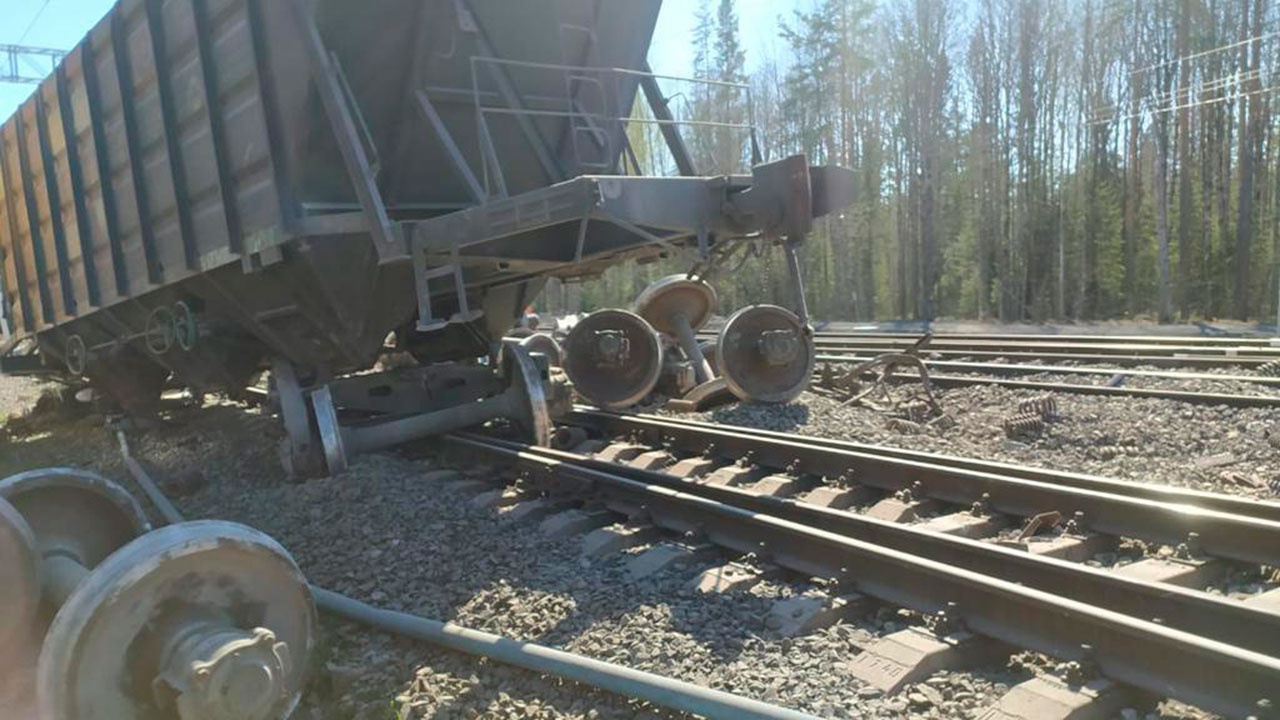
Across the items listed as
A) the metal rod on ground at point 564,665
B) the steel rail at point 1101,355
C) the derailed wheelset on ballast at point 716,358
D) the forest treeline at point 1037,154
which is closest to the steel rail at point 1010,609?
the metal rod on ground at point 564,665

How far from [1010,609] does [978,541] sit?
583 mm

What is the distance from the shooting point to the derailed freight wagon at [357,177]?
5.63 meters

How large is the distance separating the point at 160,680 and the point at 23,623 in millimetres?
854

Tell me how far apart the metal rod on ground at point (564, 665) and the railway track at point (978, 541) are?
24.8 inches

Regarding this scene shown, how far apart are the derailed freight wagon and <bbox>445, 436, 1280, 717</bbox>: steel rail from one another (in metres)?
1.95

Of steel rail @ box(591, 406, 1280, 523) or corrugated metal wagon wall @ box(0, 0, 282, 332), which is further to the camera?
corrugated metal wagon wall @ box(0, 0, 282, 332)

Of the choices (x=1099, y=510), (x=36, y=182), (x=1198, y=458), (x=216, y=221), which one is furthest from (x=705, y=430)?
(x=36, y=182)

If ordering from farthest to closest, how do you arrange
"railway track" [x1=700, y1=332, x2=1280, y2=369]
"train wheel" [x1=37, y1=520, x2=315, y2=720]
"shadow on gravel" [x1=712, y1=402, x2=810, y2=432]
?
"railway track" [x1=700, y1=332, x2=1280, y2=369], "shadow on gravel" [x1=712, y1=402, x2=810, y2=432], "train wheel" [x1=37, y1=520, x2=315, y2=720]

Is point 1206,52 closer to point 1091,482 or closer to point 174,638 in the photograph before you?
point 1091,482

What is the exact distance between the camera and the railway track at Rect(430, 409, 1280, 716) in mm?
2836

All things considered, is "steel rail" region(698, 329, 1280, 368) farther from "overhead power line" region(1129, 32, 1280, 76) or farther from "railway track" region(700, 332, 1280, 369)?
"overhead power line" region(1129, 32, 1280, 76)

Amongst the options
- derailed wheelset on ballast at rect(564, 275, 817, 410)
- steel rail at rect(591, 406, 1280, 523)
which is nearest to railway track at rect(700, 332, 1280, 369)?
derailed wheelset on ballast at rect(564, 275, 817, 410)

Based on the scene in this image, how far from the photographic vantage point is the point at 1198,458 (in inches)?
238

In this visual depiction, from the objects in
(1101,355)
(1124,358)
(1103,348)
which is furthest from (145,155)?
(1103,348)
